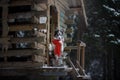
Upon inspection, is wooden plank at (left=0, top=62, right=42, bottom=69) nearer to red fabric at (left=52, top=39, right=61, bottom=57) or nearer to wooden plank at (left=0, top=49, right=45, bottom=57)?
wooden plank at (left=0, top=49, right=45, bottom=57)

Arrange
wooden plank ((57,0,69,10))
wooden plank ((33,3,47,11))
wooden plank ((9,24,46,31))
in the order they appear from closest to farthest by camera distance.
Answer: wooden plank ((9,24,46,31)) < wooden plank ((33,3,47,11)) < wooden plank ((57,0,69,10))

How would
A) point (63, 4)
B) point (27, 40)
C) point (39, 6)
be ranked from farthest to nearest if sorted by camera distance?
point (63, 4)
point (39, 6)
point (27, 40)

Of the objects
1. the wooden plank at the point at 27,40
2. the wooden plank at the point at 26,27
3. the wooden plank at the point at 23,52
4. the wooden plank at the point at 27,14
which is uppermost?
the wooden plank at the point at 27,14

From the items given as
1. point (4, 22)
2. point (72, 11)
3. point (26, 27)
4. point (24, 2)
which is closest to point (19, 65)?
point (26, 27)

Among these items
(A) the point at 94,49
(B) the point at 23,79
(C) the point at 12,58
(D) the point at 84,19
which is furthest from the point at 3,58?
(A) the point at 94,49

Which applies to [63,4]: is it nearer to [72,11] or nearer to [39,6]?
[72,11]

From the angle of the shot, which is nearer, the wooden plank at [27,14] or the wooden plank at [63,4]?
the wooden plank at [27,14]

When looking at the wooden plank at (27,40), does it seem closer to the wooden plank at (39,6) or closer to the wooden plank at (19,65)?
the wooden plank at (19,65)

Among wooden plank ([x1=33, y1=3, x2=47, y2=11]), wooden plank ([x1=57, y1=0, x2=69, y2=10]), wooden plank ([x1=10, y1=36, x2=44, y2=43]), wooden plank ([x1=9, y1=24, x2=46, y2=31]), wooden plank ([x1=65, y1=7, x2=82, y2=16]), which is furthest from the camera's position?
wooden plank ([x1=65, y1=7, x2=82, y2=16])

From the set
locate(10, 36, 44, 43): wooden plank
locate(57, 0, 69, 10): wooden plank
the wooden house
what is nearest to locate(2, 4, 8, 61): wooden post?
the wooden house

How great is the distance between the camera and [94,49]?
27.5m

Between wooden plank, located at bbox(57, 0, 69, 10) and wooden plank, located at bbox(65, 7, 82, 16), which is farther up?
wooden plank, located at bbox(57, 0, 69, 10)

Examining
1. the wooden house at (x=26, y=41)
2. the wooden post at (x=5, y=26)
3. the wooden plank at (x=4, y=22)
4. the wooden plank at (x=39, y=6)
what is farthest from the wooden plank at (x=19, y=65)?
the wooden plank at (x=39, y=6)

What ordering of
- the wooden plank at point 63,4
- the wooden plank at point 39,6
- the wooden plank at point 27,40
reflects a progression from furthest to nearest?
1. the wooden plank at point 63,4
2. the wooden plank at point 39,6
3. the wooden plank at point 27,40
